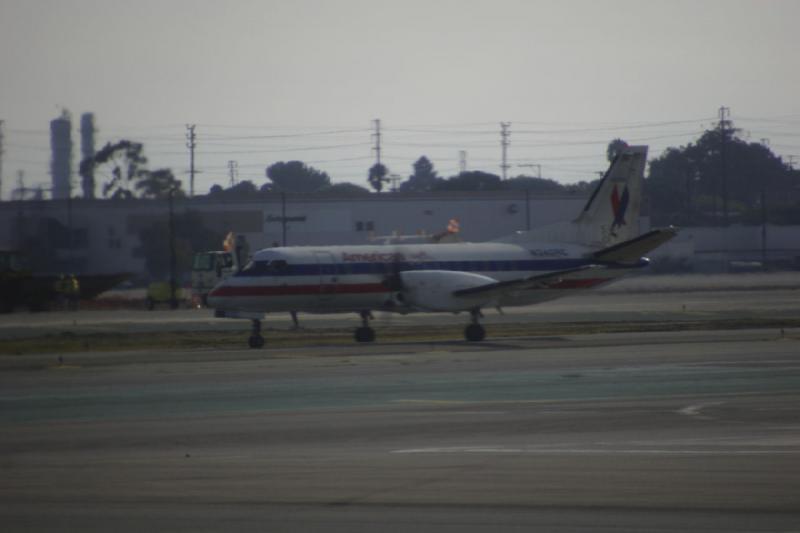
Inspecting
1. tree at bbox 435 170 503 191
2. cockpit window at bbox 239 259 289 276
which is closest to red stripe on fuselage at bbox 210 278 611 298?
cockpit window at bbox 239 259 289 276

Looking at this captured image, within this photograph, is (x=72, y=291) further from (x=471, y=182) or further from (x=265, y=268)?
(x=471, y=182)

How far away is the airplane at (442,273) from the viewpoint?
3481cm

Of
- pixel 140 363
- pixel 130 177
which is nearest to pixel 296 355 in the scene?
pixel 140 363

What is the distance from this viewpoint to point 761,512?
10.1m

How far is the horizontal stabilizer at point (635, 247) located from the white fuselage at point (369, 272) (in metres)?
0.33

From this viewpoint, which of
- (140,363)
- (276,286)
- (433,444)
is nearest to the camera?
(433,444)

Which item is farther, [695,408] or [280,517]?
[695,408]

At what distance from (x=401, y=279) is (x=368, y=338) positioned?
217 centimetres

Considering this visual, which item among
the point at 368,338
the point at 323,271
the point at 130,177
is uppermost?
the point at 130,177

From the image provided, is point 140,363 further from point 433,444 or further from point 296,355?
point 433,444

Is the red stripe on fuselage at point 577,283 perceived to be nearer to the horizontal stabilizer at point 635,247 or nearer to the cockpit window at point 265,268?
the horizontal stabilizer at point 635,247

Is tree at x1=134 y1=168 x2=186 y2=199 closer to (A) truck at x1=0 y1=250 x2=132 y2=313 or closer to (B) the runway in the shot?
(A) truck at x1=0 y1=250 x2=132 y2=313

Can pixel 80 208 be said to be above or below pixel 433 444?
above

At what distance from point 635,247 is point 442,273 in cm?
677
